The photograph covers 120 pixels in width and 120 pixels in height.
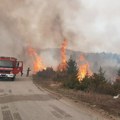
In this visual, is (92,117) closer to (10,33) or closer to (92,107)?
(92,107)

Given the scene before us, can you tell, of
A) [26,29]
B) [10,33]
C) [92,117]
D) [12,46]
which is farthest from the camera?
[12,46]

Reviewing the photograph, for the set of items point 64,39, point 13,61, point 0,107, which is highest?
point 64,39

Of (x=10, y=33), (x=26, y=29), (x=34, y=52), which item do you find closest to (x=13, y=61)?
(x=26, y=29)

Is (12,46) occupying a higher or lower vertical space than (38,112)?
higher

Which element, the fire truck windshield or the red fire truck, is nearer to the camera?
the red fire truck

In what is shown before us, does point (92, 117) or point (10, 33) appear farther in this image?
point (10, 33)

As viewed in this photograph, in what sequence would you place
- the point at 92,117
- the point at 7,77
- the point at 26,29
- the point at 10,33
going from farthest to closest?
the point at 10,33 < the point at 26,29 < the point at 7,77 < the point at 92,117

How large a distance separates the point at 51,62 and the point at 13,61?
2178 inches

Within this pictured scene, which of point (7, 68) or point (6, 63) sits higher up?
point (6, 63)

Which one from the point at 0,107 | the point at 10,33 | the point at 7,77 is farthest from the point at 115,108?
the point at 10,33

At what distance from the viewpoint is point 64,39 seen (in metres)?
62.9

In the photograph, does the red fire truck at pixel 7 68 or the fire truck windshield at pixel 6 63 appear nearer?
the red fire truck at pixel 7 68

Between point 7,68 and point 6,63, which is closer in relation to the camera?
point 7,68

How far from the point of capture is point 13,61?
40344 millimetres
